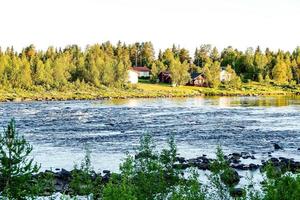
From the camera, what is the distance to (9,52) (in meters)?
191

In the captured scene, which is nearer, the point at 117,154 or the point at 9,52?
the point at 117,154

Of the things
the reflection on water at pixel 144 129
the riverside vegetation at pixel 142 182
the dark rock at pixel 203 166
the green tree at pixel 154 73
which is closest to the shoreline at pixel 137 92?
the green tree at pixel 154 73

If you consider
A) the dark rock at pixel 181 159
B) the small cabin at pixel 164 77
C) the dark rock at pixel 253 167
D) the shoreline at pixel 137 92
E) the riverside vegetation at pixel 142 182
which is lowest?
the dark rock at pixel 253 167

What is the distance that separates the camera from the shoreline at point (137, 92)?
13938 cm

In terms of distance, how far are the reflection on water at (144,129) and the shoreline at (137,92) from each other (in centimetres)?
3759

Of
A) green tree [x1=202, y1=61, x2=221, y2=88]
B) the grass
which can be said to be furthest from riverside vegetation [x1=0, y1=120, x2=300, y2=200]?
green tree [x1=202, y1=61, x2=221, y2=88]

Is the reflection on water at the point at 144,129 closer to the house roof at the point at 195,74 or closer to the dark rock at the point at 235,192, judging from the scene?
the dark rock at the point at 235,192

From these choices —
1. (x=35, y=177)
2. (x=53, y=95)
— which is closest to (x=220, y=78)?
(x=53, y=95)

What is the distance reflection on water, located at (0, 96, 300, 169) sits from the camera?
5503 centimetres

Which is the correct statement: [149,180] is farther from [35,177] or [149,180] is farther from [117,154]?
[117,154]

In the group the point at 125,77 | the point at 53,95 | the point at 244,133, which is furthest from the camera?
the point at 125,77

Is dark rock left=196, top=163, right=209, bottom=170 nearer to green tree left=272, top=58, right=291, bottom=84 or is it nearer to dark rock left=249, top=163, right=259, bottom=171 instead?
dark rock left=249, top=163, right=259, bottom=171

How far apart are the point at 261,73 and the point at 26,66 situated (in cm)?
8912

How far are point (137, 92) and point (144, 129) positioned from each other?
86360mm
